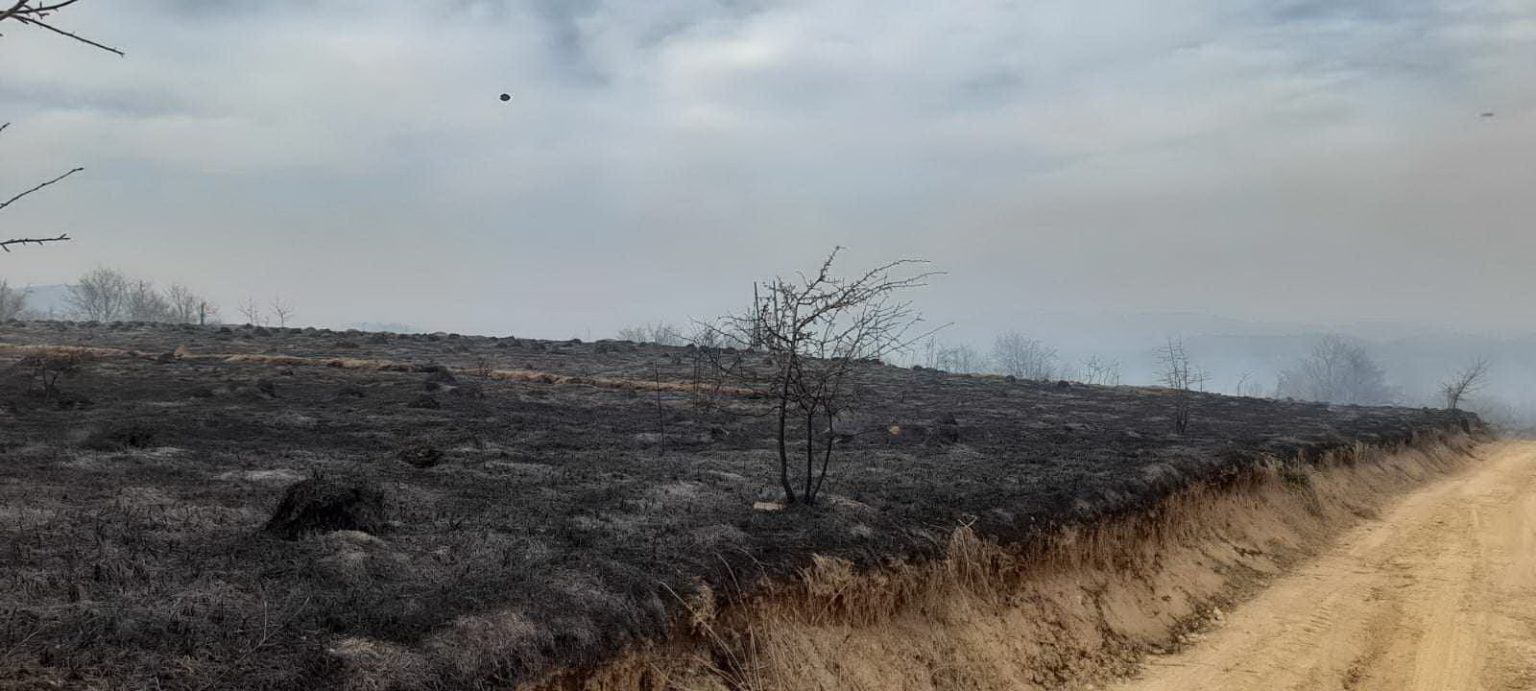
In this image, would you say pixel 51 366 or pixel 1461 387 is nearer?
pixel 51 366

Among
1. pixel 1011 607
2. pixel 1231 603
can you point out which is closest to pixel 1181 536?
pixel 1231 603

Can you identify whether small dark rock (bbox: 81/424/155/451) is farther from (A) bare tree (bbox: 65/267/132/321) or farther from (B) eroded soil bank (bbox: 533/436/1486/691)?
(A) bare tree (bbox: 65/267/132/321)

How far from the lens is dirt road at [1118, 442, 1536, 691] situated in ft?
35.1

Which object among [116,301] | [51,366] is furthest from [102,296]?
[51,366]

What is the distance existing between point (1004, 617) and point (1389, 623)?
6339 mm

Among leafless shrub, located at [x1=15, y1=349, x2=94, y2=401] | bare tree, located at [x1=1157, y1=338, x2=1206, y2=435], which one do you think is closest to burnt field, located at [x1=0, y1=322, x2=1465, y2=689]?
leafless shrub, located at [x1=15, y1=349, x2=94, y2=401]

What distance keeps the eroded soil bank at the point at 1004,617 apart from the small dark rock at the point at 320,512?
4381 millimetres

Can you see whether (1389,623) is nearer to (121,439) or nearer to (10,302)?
(121,439)

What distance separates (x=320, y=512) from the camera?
390 inches

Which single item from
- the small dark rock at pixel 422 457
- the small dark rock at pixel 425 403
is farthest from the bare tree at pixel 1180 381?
the small dark rock at pixel 425 403

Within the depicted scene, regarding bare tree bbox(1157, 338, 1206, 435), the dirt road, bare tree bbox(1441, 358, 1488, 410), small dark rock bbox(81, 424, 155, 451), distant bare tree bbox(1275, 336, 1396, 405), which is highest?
distant bare tree bbox(1275, 336, 1396, 405)

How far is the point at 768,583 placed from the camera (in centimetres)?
924

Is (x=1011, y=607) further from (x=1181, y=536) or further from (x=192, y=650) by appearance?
(x=192, y=650)

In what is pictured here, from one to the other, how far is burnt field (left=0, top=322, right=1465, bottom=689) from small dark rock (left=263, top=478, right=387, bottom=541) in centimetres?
15
